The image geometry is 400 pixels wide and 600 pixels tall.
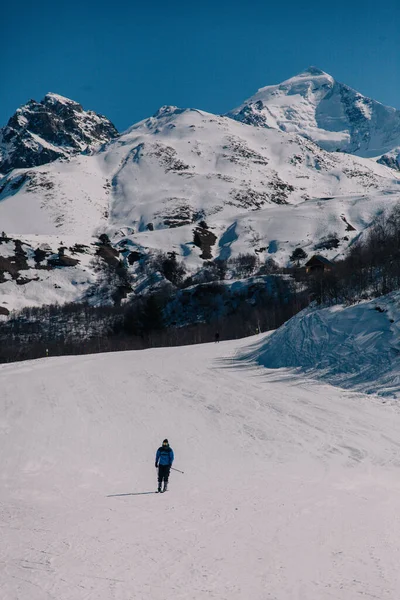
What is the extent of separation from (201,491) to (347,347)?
18389 mm

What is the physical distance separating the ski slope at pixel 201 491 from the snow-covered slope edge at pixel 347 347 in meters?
1.73

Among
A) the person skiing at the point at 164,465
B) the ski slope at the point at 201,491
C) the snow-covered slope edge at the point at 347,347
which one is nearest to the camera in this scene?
the ski slope at the point at 201,491

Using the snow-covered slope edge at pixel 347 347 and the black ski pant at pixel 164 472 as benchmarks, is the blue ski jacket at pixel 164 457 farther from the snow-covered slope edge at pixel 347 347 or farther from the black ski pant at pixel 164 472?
the snow-covered slope edge at pixel 347 347

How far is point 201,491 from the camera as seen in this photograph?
13.5 meters

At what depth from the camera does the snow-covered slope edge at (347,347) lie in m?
26.0

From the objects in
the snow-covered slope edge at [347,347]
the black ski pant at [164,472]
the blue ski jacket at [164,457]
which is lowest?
the black ski pant at [164,472]

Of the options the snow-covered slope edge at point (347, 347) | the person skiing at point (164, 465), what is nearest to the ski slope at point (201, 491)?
the person skiing at point (164, 465)

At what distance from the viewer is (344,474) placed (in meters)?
14.5

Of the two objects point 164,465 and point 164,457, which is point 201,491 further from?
point 164,457

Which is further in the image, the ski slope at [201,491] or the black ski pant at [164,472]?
the black ski pant at [164,472]

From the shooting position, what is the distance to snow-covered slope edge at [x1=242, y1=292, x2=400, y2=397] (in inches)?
1024

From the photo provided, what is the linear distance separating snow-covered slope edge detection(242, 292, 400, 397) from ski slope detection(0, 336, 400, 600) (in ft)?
5.69

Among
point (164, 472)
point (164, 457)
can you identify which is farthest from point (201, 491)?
point (164, 457)

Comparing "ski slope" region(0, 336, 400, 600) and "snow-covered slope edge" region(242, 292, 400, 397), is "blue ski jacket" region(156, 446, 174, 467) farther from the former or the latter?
"snow-covered slope edge" region(242, 292, 400, 397)
